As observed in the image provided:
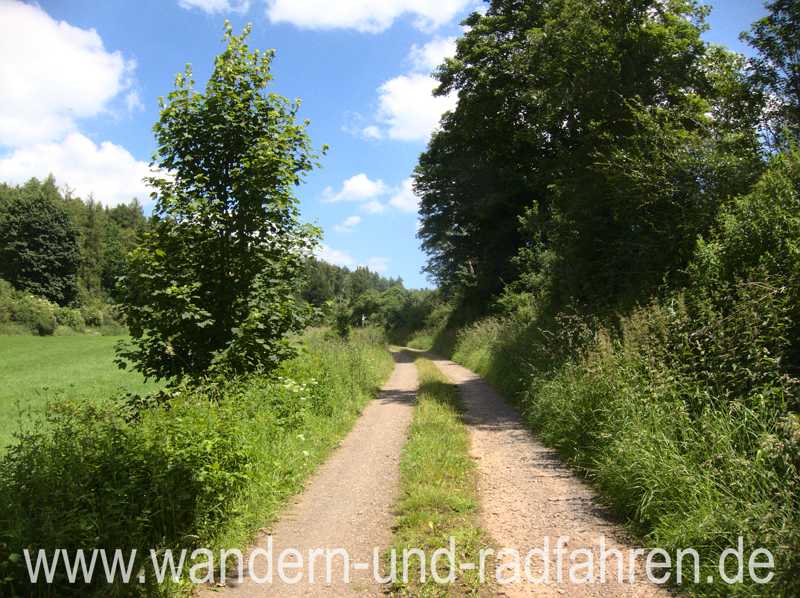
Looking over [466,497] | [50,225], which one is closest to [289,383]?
[466,497]

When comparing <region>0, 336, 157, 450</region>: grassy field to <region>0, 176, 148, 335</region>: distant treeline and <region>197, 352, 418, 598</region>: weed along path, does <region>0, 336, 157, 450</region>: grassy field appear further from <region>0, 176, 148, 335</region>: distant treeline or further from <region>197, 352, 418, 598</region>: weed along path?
<region>0, 176, 148, 335</region>: distant treeline

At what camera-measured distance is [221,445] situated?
529 centimetres

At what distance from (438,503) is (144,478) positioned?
2967mm

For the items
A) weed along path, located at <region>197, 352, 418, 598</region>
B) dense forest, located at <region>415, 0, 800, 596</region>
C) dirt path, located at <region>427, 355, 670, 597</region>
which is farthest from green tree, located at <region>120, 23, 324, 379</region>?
dense forest, located at <region>415, 0, 800, 596</region>

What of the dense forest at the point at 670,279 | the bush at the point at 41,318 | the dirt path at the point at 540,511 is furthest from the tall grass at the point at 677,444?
the bush at the point at 41,318

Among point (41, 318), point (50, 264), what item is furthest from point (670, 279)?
point (50, 264)

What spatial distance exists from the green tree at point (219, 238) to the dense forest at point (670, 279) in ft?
16.5

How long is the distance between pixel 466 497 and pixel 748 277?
4760 millimetres

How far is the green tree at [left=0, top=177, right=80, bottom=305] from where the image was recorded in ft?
245

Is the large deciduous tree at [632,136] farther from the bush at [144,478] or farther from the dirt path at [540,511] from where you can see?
the bush at [144,478]

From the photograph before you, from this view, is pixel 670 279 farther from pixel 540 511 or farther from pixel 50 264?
pixel 50 264

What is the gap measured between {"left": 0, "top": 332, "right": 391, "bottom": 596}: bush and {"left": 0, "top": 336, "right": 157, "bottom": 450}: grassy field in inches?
205

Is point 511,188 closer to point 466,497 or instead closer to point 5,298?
point 466,497

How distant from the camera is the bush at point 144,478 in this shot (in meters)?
3.85
